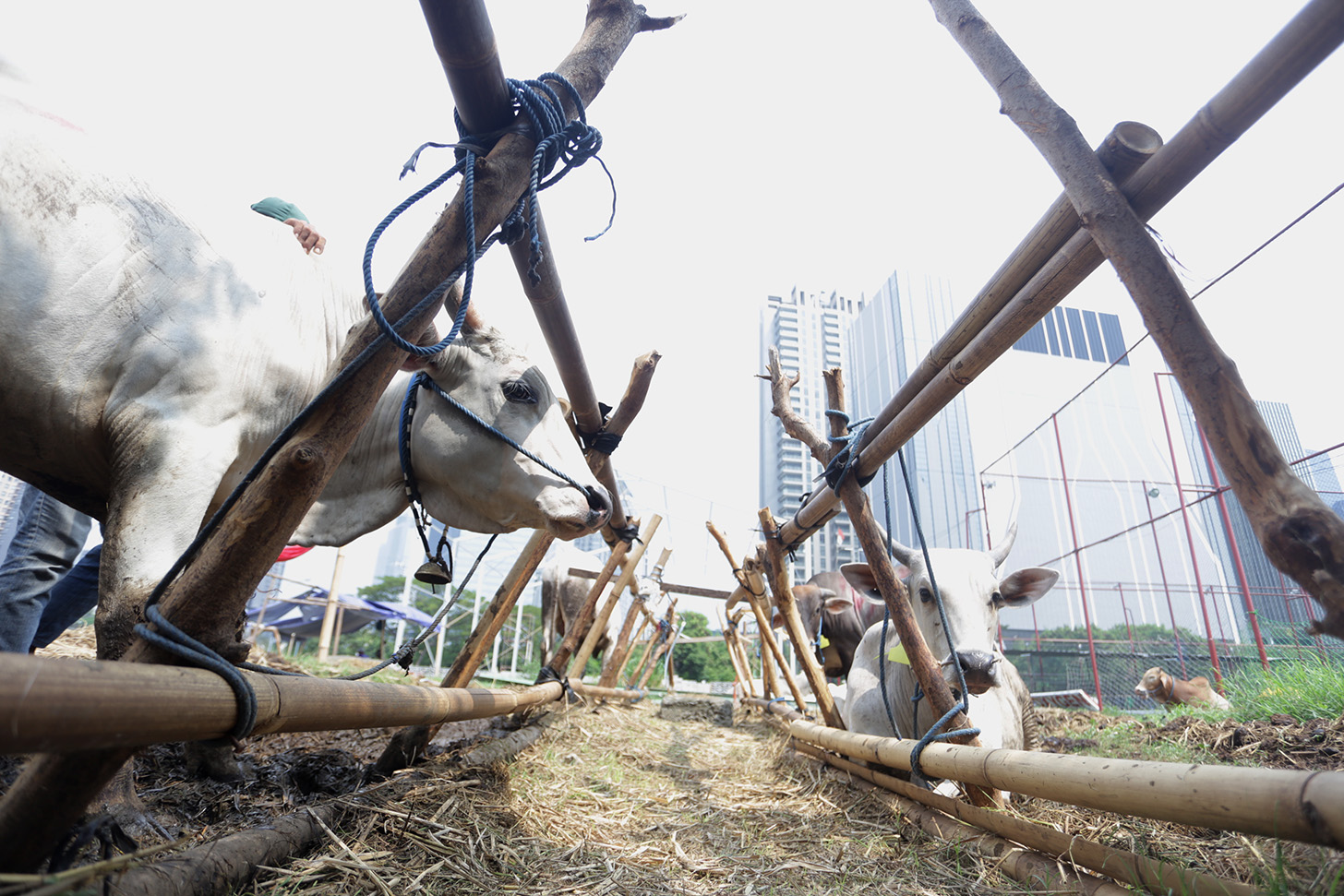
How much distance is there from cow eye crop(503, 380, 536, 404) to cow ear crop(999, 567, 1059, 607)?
102 inches

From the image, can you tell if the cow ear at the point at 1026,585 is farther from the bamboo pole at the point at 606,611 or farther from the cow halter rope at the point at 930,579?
the bamboo pole at the point at 606,611

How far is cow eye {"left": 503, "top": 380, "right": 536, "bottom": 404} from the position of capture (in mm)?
2715

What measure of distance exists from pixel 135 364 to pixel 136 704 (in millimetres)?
1591

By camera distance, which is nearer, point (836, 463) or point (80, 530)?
point (80, 530)

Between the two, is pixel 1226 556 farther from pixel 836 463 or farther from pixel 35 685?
pixel 35 685

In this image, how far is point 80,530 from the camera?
108 inches

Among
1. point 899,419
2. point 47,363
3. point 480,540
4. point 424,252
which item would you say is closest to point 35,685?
point 424,252

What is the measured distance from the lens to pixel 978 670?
273 cm

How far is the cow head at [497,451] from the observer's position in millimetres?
2598

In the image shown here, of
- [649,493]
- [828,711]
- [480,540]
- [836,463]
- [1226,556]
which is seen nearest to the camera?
[836,463]

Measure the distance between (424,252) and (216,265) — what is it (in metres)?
1.24

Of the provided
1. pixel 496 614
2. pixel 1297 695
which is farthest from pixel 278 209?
pixel 1297 695

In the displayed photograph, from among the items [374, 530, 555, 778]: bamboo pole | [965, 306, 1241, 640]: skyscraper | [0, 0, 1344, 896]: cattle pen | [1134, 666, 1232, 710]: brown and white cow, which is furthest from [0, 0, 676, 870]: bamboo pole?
[965, 306, 1241, 640]: skyscraper

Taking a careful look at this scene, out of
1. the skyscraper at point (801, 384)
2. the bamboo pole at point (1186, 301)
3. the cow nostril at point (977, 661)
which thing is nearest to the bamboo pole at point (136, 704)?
the bamboo pole at point (1186, 301)
